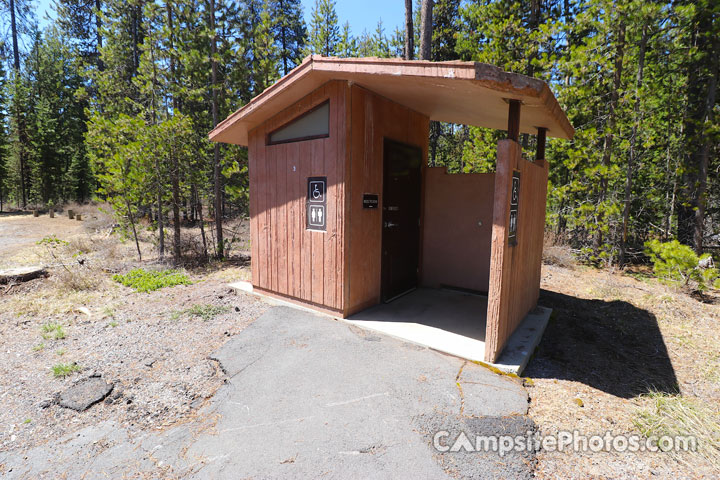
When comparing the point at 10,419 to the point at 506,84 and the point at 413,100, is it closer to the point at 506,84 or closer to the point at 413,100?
the point at 506,84

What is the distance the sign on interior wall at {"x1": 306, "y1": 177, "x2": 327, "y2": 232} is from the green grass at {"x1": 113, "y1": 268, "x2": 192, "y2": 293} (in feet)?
12.0

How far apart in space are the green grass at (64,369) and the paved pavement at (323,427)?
44.8 inches

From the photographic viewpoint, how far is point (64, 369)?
3.52 metres

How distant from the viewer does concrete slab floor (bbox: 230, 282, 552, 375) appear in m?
3.65

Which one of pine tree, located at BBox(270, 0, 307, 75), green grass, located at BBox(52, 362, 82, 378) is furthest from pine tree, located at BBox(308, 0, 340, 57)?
green grass, located at BBox(52, 362, 82, 378)

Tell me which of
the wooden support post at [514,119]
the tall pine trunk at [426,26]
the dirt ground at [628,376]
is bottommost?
the dirt ground at [628,376]

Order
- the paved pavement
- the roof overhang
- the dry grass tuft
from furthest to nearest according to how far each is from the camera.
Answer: the dry grass tuft
the roof overhang
the paved pavement

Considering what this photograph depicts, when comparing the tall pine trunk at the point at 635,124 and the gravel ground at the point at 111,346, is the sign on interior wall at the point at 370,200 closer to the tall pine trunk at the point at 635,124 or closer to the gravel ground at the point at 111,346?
the gravel ground at the point at 111,346

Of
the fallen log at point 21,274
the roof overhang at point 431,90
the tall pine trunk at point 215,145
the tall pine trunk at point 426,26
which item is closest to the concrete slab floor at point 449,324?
the roof overhang at point 431,90

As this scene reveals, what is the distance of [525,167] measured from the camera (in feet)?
12.5

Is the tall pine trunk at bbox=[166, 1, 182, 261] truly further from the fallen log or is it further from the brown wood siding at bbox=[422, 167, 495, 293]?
the brown wood siding at bbox=[422, 167, 495, 293]

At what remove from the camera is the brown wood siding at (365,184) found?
4309 mm

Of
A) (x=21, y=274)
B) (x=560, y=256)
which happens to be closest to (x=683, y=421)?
(x=560, y=256)

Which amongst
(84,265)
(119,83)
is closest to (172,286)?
(84,265)
